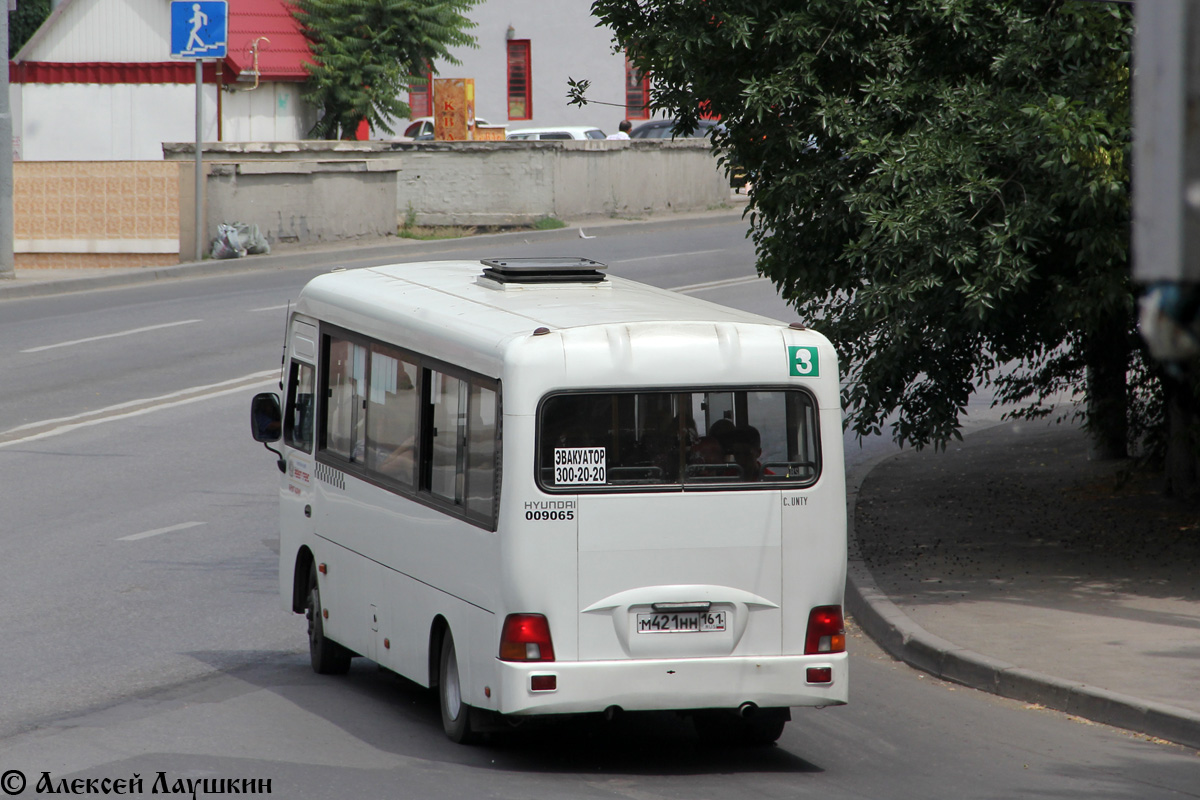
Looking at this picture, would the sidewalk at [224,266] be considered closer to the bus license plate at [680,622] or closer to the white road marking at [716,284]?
the white road marking at [716,284]

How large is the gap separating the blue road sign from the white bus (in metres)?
23.3

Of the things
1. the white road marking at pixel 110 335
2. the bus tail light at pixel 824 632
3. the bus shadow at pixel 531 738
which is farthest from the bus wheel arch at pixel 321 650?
the white road marking at pixel 110 335

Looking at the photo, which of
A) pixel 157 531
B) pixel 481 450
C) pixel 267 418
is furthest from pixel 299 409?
pixel 157 531

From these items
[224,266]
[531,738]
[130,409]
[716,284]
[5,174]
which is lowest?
[531,738]

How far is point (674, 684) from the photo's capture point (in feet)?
25.5

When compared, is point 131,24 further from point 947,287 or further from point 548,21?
point 947,287

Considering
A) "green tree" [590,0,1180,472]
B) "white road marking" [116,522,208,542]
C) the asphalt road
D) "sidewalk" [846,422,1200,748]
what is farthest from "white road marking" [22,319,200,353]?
"green tree" [590,0,1180,472]

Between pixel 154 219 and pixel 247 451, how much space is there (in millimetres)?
14315

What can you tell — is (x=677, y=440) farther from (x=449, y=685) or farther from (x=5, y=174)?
(x=5, y=174)

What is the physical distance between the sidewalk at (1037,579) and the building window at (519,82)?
42.6 meters

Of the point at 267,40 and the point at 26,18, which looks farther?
the point at 26,18

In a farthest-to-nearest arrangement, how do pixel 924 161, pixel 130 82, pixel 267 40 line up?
pixel 130 82, pixel 267 40, pixel 924 161

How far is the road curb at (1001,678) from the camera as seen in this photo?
853 cm

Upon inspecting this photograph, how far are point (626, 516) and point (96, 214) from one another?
24.2 metres
